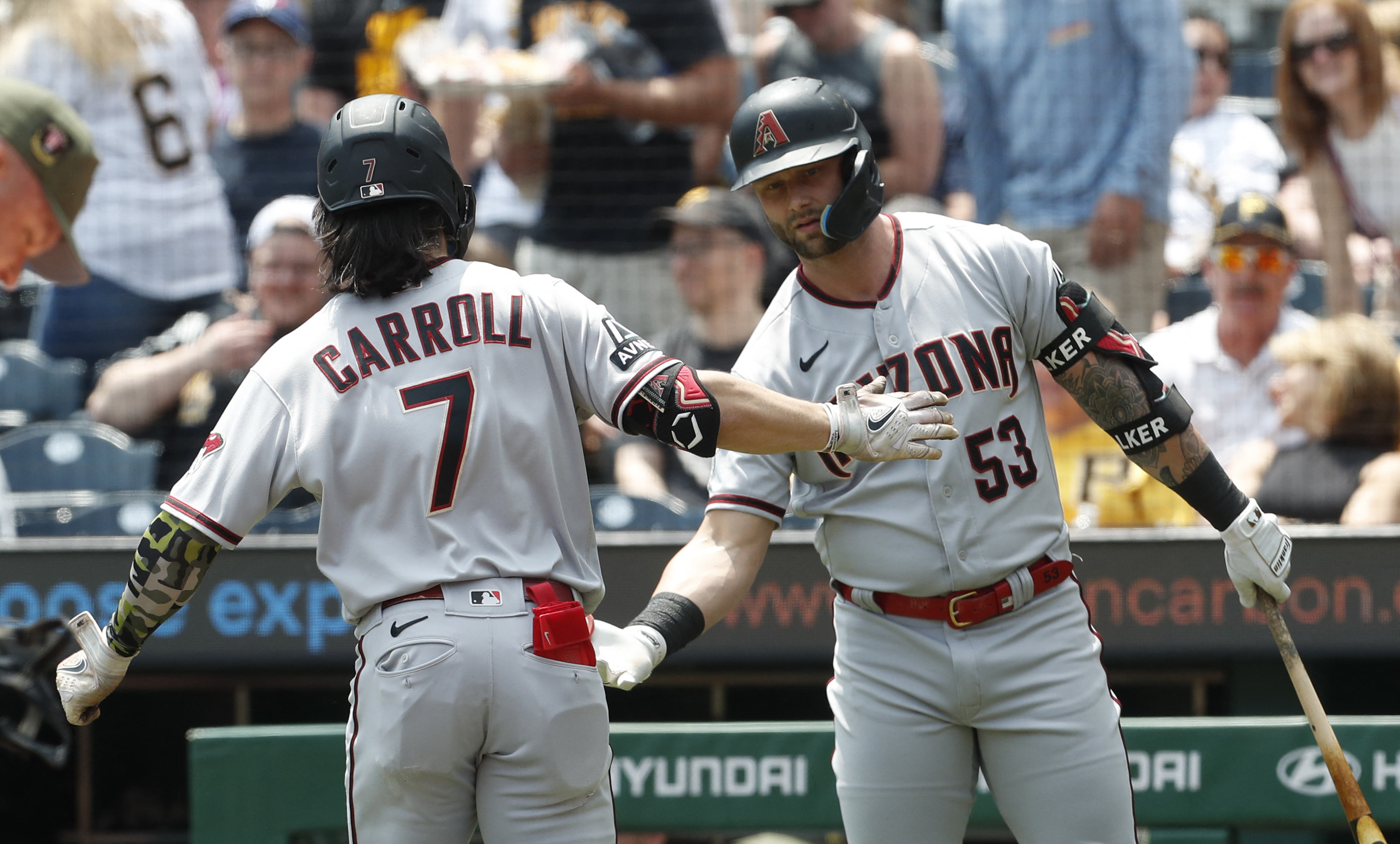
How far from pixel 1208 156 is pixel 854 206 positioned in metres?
3.18

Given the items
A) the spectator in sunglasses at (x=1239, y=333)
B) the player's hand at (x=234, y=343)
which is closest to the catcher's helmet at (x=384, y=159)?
the player's hand at (x=234, y=343)

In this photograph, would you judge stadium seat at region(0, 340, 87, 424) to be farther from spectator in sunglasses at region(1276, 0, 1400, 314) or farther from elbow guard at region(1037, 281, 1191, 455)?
spectator in sunglasses at region(1276, 0, 1400, 314)

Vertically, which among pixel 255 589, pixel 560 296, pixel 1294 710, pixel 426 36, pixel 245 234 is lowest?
pixel 1294 710

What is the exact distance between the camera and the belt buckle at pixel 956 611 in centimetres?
261

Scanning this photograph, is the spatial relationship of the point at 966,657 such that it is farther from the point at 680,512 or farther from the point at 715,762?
the point at 680,512

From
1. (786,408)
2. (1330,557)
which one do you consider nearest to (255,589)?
(786,408)

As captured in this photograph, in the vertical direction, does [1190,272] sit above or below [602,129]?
below

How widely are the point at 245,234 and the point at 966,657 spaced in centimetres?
363

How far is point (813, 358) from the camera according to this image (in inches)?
107

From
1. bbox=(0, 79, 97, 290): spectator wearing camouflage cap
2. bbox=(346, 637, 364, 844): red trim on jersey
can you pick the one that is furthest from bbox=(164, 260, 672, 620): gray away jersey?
bbox=(0, 79, 97, 290): spectator wearing camouflage cap

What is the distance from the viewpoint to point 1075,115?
508 cm

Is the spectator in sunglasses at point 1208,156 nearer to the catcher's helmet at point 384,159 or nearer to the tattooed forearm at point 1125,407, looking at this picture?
the tattooed forearm at point 1125,407

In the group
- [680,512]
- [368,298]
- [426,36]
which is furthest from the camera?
[426,36]

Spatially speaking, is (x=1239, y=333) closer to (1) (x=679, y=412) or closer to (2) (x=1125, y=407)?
(2) (x=1125, y=407)
